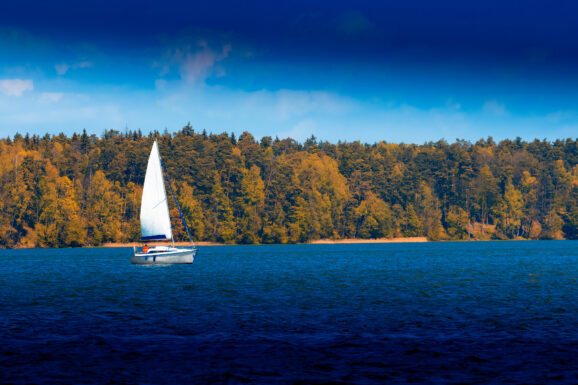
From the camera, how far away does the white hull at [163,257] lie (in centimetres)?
7956

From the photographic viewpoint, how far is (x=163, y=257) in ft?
264

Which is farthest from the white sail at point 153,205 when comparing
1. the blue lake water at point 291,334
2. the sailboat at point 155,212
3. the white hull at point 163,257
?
the blue lake water at point 291,334

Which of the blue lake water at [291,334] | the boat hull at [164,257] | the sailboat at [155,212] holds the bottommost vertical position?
the blue lake water at [291,334]

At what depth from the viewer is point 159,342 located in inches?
1099

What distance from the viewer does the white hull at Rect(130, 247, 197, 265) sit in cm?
7956

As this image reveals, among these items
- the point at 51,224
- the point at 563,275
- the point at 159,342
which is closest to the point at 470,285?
the point at 563,275

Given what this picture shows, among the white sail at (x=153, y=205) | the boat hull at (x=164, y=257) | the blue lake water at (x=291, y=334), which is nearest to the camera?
the blue lake water at (x=291, y=334)

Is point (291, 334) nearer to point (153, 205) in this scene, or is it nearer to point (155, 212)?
point (155, 212)

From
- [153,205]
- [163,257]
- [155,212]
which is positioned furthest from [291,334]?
[153,205]

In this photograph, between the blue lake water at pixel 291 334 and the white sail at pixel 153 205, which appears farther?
the white sail at pixel 153 205

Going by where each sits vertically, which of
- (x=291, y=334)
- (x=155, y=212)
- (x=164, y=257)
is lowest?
(x=291, y=334)

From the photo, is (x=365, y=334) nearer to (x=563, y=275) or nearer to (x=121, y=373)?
(x=121, y=373)

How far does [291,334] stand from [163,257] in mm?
52915

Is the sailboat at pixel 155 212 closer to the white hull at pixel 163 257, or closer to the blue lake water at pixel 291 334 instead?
the white hull at pixel 163 257
